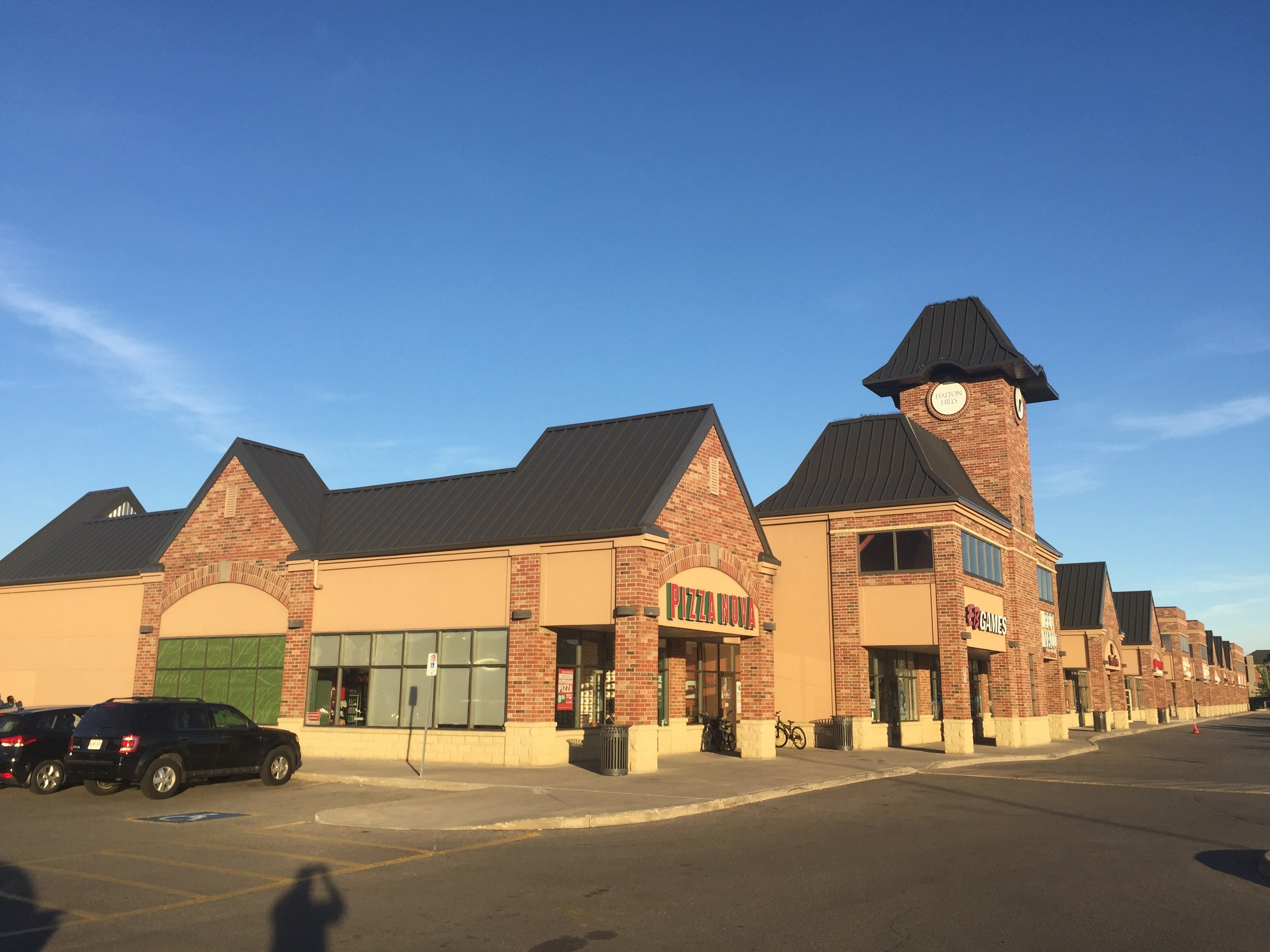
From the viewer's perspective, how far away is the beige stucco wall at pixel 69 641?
3375 cm

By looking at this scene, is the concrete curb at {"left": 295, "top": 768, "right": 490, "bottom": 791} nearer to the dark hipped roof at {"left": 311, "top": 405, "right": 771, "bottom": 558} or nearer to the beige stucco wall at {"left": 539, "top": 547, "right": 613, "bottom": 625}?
the beige stucco wall at {"left": 539, "top": 547, "right": 613, "bottom": 625}

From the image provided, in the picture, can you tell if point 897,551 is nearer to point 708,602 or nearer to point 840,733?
point 840,733

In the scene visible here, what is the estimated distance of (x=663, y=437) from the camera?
91.1ft

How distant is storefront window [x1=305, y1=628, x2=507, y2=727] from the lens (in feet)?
85.0

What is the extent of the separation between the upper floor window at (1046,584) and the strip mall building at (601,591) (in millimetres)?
1475

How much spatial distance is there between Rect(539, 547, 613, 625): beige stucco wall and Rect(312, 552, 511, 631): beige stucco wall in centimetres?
132

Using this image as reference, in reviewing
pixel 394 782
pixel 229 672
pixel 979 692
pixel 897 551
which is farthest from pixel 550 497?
pixel 979 692

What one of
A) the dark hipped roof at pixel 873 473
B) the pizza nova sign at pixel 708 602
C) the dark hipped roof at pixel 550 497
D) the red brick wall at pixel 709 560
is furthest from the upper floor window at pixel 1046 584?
the pizza nova sign at pixel 708 602

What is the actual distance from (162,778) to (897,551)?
22870 millimetres

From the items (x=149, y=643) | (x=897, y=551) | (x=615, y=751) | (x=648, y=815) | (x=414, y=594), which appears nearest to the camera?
(x=648, y=815)

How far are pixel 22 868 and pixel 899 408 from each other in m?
36.0

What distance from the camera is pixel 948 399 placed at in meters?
40.4

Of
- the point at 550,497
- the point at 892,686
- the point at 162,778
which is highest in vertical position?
the point at 550,497

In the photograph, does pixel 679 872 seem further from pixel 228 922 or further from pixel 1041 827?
pixel 1041 827
